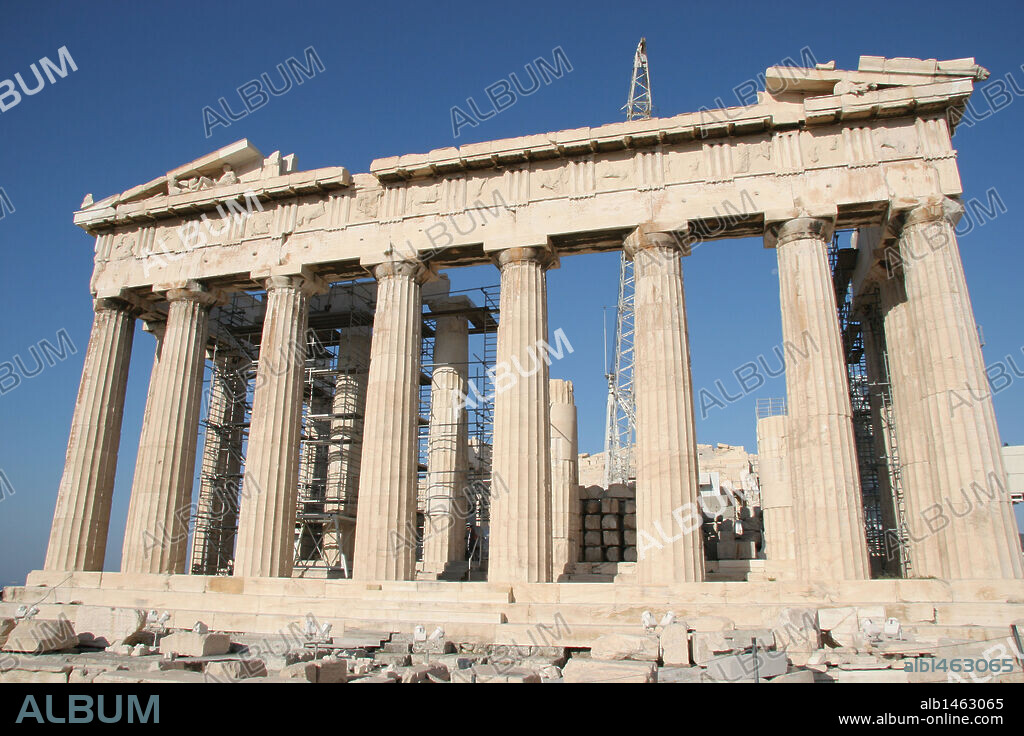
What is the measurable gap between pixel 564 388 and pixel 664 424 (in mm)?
8912

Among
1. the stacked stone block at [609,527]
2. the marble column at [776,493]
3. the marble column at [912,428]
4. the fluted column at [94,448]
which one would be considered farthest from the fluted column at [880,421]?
the fluted column at [94,448]

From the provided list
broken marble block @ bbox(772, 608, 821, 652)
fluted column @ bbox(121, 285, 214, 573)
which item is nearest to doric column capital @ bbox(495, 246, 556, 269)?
fluted column @ bbox(121, 285, 214, 573)

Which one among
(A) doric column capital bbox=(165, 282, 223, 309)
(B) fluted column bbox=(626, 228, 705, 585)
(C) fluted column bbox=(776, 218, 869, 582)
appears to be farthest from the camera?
(A) doric column capital bbox=(165, 282, 223, 309)

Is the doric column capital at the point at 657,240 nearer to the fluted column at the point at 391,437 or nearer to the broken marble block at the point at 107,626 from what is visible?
the fluted column at the point at 391,437

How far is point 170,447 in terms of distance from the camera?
73.5 feet

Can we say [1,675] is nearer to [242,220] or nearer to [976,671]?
[976,671]

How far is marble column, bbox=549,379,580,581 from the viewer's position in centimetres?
2477

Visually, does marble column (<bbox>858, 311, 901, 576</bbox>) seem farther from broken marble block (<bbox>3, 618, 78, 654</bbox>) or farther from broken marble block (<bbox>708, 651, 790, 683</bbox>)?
broken marble block (<bbox>3, 618, 78, 654</bbox>)

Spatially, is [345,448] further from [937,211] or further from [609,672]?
[937,211]

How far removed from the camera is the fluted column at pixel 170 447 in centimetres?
2166

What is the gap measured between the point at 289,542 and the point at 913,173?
19.0m

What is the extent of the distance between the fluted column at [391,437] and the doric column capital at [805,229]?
9.96 metres

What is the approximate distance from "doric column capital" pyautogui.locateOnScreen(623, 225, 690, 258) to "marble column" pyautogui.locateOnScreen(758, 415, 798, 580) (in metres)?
7.41
